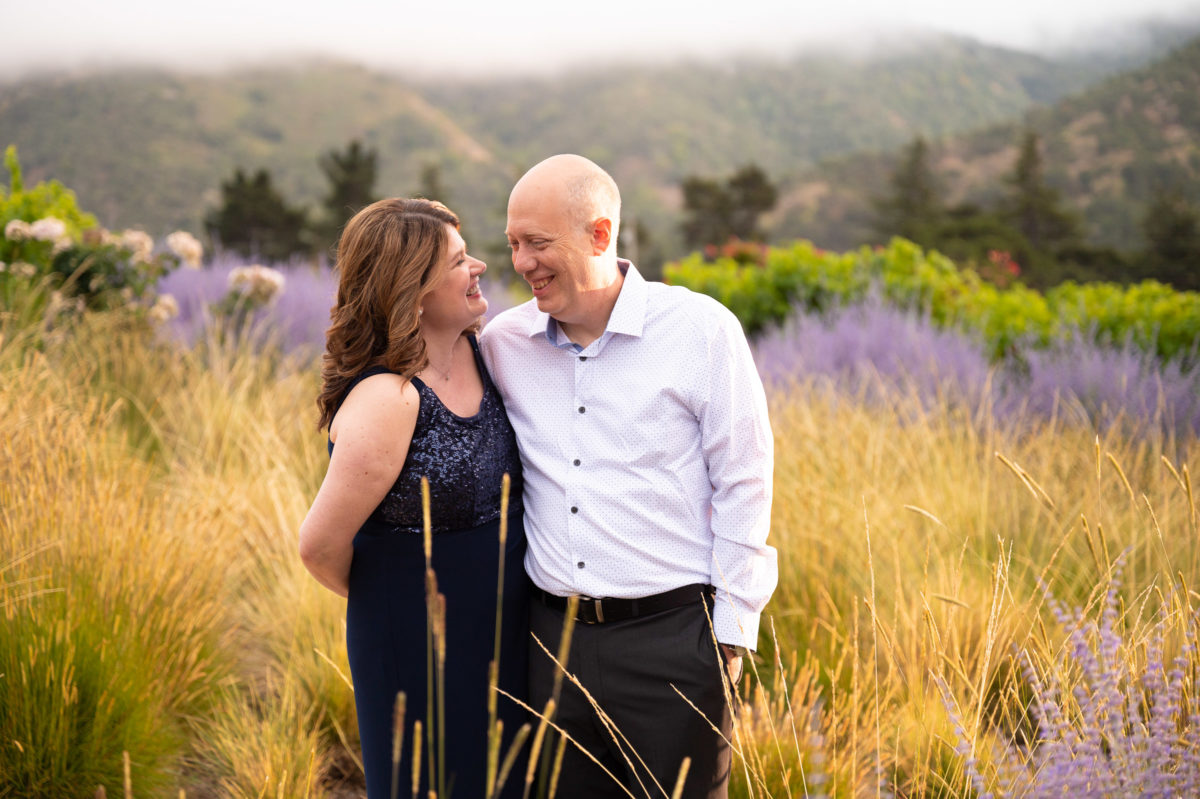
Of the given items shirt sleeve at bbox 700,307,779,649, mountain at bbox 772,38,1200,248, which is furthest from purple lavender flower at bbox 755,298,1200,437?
mountain at bbox 772,38,1200,248

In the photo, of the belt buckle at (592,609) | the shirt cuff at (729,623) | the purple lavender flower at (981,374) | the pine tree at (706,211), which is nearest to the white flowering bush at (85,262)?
the purple lavender flower at (981,374)

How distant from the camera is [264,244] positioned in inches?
1260

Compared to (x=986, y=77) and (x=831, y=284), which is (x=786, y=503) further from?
(x=986, y=77)

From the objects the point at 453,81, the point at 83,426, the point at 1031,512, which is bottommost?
the point at 1031,512

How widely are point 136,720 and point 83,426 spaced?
52.7 inches

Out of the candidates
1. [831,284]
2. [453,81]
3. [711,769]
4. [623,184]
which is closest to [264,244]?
[831,284]

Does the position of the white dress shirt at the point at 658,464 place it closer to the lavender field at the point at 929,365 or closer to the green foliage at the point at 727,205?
the lavender field at the point at 929,365

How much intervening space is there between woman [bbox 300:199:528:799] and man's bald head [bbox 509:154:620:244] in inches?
10.7

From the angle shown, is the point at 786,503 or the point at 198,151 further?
the point at 198,151

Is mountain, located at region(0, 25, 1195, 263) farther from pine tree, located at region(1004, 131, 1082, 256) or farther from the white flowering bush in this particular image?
the white flowering bush

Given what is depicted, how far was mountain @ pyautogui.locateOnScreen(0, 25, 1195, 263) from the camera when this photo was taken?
5844cm

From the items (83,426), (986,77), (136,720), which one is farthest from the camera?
(986,77)

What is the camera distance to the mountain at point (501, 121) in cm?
5844

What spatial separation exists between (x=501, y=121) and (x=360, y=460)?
4472 inches
